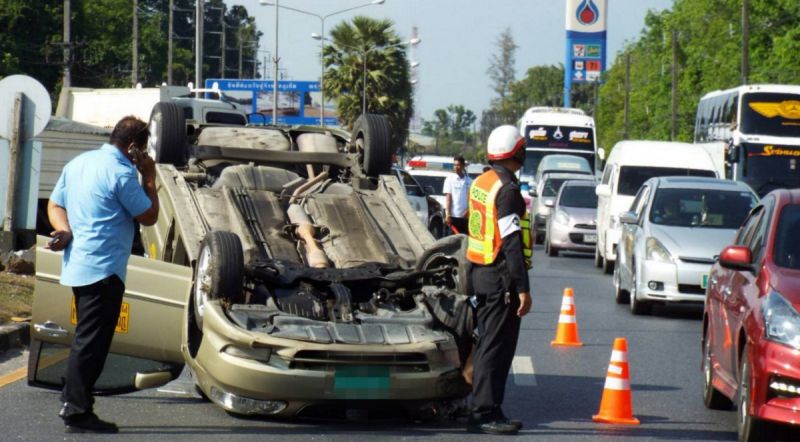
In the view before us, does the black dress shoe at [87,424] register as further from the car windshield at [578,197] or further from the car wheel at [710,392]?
the car windshield at [578,197]

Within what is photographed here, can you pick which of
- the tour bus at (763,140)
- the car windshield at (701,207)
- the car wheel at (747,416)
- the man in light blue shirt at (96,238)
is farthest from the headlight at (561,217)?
the man in light blue shirt at (96,238)

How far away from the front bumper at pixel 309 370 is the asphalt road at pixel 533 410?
240 mm

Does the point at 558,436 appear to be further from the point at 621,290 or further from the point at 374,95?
the point at 374,95

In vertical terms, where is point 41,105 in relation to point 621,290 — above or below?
above

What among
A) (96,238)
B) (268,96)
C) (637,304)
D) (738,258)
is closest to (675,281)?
(637,304)

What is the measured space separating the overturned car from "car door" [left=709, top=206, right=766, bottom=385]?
1.62 metres

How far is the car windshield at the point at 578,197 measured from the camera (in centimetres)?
2948

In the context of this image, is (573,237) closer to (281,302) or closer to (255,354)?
(281,302)

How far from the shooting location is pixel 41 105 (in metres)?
15.2

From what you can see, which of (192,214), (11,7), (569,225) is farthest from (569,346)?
(11,7)

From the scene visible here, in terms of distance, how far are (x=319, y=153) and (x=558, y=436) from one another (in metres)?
4.20

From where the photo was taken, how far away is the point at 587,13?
121625 millimetres

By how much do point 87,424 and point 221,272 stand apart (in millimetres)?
1239

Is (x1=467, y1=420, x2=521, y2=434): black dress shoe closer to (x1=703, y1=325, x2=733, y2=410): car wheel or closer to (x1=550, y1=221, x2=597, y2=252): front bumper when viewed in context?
(x1=703, y1=325, x2=733, y2=410): car wheel
